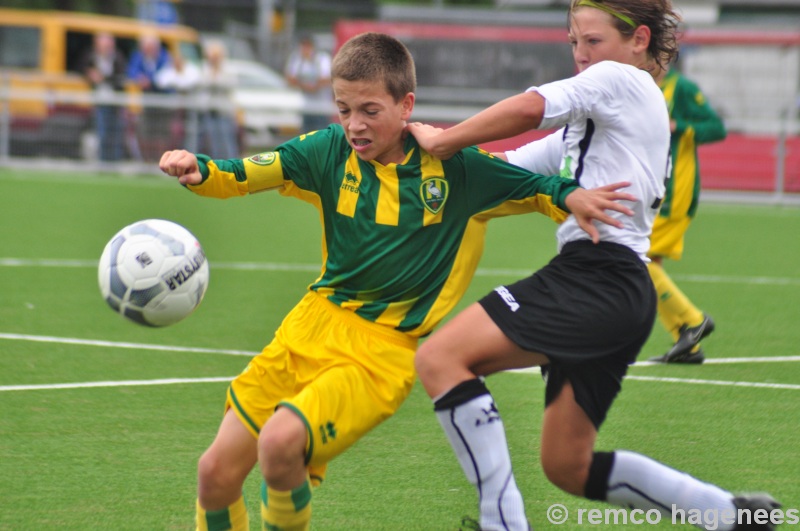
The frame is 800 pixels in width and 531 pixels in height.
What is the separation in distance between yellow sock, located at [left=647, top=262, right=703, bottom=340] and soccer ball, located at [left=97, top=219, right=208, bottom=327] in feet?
12.3

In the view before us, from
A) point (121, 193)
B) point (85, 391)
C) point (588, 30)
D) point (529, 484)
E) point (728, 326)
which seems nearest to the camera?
point (588, 30)

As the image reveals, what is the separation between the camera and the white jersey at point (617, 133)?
376 centimetres

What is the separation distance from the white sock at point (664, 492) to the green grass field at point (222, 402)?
59 centimetres

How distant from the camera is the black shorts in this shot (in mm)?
3686

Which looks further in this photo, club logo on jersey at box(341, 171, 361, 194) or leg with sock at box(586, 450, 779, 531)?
club logo on jersey at box(341, 171, 361, 194)

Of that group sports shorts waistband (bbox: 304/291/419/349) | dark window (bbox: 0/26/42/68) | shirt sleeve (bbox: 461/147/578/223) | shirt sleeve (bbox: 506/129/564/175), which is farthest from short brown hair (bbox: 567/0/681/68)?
dark window (bbox: 0/26/42/68)

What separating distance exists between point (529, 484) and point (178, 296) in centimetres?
171

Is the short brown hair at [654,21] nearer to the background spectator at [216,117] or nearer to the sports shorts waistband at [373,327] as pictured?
the sports shorts waistband at [373,327]

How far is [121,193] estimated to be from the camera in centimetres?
1670

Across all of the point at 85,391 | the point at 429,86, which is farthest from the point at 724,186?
the point at 85,391

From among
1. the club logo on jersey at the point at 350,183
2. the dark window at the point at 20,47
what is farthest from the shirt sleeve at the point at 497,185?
the dark window at the point at 20,47

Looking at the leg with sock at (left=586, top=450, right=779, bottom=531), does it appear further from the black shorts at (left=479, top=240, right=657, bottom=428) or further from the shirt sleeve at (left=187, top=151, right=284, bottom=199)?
the shirt sleeve at (left=187, top=151, right=284, bottom=199)

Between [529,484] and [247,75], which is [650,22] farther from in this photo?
[247,75]

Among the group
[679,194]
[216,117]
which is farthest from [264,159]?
[216,117]
